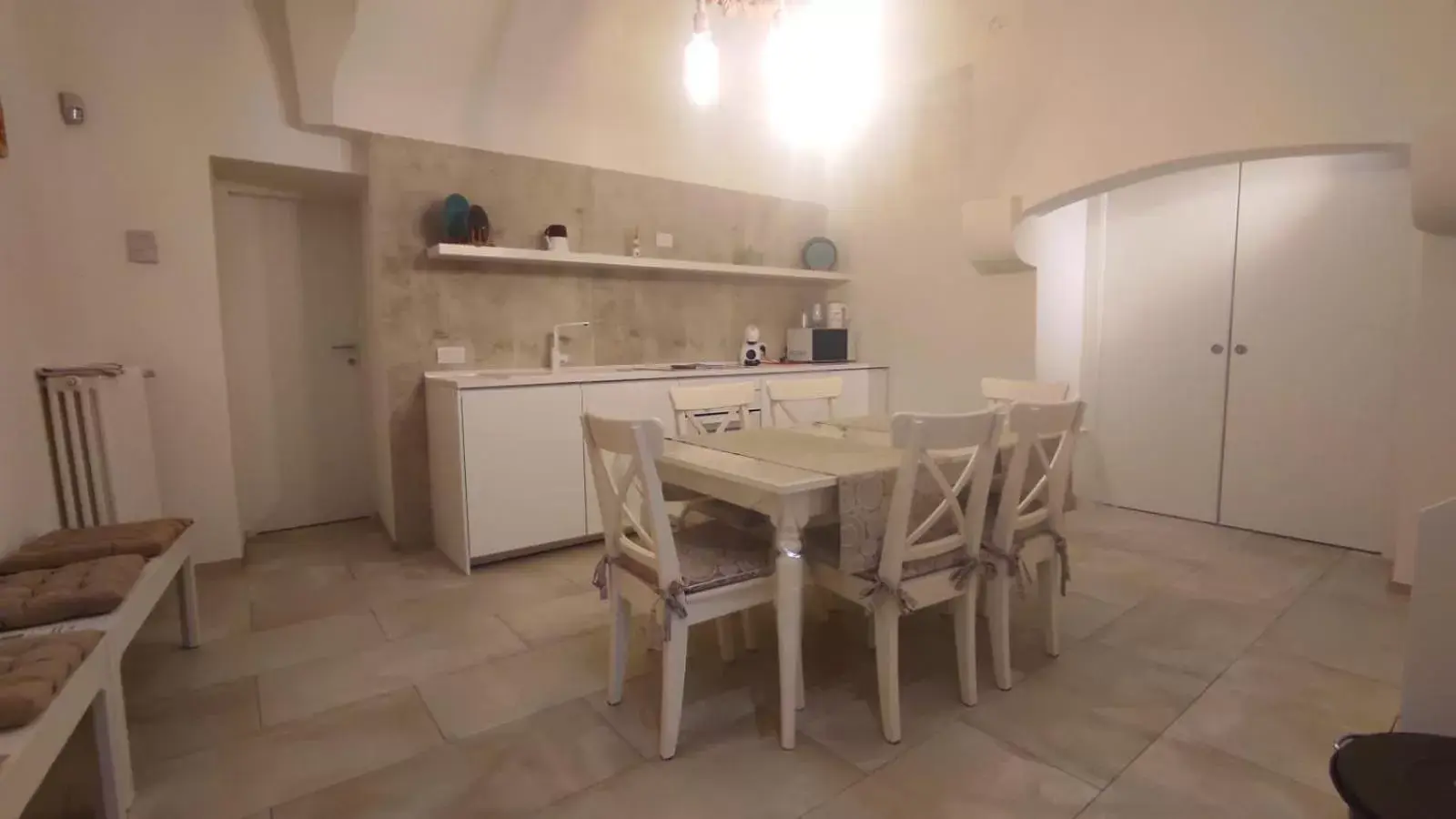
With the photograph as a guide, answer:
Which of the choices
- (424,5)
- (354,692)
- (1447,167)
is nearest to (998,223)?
(1447,167)

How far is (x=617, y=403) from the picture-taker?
138 inches

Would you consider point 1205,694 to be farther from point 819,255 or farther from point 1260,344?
point 819,255

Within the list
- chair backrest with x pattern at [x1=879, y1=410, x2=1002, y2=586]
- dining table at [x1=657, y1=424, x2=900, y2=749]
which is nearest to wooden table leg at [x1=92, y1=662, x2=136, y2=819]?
dining table at [x1=657, y1=424, x2=900, y2=749]

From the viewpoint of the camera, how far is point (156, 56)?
2.89m

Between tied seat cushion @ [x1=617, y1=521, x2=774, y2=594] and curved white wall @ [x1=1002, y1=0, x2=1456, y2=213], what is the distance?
8.31 feet

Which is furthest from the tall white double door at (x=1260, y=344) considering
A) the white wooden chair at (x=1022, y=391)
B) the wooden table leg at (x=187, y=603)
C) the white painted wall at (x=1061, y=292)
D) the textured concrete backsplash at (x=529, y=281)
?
the wooden table leg at (x=187, y=603)

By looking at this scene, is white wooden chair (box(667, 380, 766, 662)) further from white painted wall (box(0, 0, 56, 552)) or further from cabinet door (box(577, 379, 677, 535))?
white painted wall (box(0, 0, 56, 552))

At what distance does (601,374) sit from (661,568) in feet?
6.39

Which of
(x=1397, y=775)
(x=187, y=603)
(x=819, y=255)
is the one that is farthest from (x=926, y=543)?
(x=819, y=255)

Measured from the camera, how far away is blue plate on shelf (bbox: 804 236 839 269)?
481 cm

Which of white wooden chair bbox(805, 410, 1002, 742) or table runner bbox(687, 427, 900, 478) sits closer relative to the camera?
white wooden chair bbox(805, 410, 1002, 742)

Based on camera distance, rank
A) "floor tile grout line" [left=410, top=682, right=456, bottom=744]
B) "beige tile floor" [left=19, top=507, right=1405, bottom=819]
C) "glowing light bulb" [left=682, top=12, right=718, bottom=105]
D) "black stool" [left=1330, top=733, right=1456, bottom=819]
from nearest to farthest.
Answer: "black stool" [left=1330, top=733, right=1456, bottom=819], "beige tile floor" [left=19, top=507, right=1405, bottom=819], "floor tile grout line" [left=410, top=682, right=456, bottom=744], "glowing light bulb" [left=682, top=12, right=718, bottom=105]

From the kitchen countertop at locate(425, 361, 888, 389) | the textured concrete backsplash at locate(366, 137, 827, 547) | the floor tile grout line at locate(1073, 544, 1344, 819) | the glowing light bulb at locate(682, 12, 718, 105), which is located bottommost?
the floor tile grout line at locate(1073, 544, 1344, 819)

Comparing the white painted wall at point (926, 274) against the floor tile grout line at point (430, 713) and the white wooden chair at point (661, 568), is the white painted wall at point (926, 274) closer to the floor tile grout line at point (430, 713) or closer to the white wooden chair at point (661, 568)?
the white wooden chair at point (661, 568)
